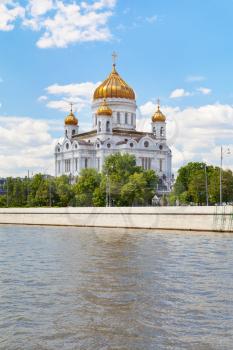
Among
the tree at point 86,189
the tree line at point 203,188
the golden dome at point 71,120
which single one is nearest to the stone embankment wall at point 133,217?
the tree at point 86,189

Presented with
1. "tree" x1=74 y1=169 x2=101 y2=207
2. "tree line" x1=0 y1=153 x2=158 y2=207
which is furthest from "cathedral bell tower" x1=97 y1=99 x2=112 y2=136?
"tree" x1=74 y1=169 x2=101 y2=207

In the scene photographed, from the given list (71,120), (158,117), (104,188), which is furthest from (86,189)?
(71,120)

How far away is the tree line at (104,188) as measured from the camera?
6506 cm

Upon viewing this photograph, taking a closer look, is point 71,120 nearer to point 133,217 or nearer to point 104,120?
point 104,120

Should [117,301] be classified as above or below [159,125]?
below

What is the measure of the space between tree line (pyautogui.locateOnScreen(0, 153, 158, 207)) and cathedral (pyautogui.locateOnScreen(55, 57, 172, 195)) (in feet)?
38.0

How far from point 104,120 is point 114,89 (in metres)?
6.38

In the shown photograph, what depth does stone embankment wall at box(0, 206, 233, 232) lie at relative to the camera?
1650 inches

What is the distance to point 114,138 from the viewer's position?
89.8 m

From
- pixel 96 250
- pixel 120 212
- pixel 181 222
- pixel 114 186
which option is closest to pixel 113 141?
pixel 114 186

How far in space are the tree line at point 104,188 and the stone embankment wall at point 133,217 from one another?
20.9 ft

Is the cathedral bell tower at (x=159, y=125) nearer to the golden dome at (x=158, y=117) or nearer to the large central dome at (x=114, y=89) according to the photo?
the golden dome at (x=158, y=117)

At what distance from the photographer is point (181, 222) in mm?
44688

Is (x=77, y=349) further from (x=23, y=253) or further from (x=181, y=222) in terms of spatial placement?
(x=181, y=222)
